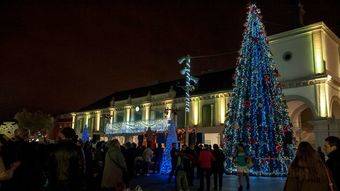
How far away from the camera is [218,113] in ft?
116

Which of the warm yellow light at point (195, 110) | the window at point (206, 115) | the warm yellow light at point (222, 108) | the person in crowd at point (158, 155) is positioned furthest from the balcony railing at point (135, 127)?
the person in crowd at point (158, 155)

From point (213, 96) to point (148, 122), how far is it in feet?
32.3

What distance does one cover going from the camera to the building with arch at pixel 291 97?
1043 inches

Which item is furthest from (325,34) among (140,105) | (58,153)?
(58,153)

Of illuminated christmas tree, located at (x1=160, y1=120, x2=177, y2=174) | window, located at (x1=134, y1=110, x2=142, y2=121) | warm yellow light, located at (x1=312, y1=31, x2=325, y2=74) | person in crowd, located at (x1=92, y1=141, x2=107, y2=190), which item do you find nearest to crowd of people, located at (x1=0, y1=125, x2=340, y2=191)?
person in crowd, located at (x1=92, y1=141, x2=107, y2=190)

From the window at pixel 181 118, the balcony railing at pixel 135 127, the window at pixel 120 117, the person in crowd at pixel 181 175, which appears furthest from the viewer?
the window at pixel 120 117

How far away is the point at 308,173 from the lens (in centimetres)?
452

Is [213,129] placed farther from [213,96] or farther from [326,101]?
[326,101]

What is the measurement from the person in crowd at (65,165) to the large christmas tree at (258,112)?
14.2 meters

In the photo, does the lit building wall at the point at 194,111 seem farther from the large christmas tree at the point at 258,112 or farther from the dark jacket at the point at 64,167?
the dark jacket at the point at 64,167

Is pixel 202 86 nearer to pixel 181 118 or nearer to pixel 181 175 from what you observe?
pixel 181 118

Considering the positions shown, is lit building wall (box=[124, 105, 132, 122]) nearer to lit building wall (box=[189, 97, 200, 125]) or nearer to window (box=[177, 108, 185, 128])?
window (box=[177, 108, 185, 128])

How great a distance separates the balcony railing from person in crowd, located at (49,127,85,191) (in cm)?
3331

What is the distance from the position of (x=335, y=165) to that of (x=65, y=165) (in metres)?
4.45
